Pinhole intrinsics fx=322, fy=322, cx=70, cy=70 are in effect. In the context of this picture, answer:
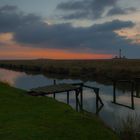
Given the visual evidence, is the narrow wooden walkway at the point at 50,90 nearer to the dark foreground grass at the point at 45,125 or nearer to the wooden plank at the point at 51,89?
the wooden plank at the point at 51,89

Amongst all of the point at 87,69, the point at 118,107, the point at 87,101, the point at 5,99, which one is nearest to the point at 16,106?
the point at 5,99

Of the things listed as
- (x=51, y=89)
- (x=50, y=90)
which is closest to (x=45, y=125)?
(x=50, y=90)

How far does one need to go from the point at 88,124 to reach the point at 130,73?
4268 centimetres

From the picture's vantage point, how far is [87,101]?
Result: 30.6 meters

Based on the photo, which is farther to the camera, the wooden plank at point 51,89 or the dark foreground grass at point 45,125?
the wooden plank at point 51,89

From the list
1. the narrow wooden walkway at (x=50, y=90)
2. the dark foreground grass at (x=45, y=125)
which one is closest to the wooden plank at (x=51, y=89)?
the narrow wooden walkway at (x=50, y=90)

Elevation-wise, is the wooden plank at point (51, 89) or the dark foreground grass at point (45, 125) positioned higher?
the wooden plank at point (51, 89)

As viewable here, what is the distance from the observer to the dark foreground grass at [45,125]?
36.8 feet

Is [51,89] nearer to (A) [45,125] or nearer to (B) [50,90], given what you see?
(B) [50,90]

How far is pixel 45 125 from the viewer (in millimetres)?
12523

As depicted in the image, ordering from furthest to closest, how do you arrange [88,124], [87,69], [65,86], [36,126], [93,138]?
[87,69]
[65,86]
[88,124]
[36,126]
[93,138]

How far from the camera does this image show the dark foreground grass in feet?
36.8

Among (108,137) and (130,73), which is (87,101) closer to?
(108,137)

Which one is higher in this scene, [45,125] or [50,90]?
[50,90]
